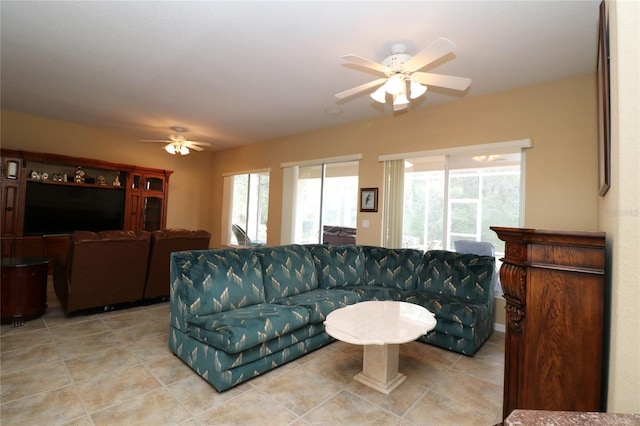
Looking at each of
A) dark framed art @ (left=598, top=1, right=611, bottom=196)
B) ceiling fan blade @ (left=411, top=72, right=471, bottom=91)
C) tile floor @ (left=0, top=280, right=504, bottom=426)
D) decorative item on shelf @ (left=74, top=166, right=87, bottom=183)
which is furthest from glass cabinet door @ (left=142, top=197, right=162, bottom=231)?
dark framed art @ (left=598, top=1, right=611, bottom=196)

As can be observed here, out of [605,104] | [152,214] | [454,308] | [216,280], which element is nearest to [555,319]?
[605,104]

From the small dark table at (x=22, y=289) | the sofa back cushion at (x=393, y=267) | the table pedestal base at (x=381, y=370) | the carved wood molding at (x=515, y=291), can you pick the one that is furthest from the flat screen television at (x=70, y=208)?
the carved wood molding at (x=515, y=291)

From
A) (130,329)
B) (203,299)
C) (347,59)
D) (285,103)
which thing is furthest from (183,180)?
(347,59)

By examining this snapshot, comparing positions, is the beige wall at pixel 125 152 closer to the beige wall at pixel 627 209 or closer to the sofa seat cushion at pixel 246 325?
the sofa seat cushion at pixel 246 325

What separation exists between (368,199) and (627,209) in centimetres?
377

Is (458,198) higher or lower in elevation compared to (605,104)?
lower

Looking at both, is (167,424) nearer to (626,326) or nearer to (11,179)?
(626,326)

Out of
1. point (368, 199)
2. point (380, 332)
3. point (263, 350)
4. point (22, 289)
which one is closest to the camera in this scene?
point (380, 332)

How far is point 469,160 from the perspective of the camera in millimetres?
3807

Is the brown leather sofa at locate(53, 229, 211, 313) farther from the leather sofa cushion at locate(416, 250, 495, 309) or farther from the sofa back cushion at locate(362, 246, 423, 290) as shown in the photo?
the leather sofa cushion at locate(416, 250, 495, 309)

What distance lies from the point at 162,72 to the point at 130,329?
2788mm

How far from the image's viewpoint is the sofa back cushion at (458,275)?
10.2 feet

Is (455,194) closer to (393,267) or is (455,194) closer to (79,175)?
(393,267)

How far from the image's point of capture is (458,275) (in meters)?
3.27
